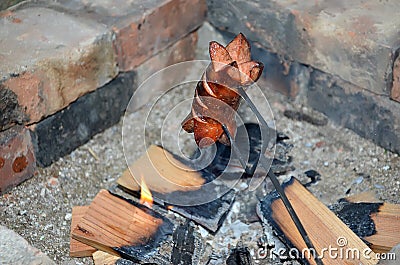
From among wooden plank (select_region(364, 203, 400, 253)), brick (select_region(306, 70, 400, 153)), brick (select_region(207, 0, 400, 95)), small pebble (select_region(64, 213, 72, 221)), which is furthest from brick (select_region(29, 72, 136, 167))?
wooden plank (select_region(364, 203, 400, 253))

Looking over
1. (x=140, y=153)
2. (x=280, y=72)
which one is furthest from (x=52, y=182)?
(x=280, y=72)

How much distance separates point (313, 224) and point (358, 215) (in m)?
0.23

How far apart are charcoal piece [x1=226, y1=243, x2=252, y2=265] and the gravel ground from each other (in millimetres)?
33

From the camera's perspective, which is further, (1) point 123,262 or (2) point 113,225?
(2) point 113,225

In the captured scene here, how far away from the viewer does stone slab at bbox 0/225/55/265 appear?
2154 mm

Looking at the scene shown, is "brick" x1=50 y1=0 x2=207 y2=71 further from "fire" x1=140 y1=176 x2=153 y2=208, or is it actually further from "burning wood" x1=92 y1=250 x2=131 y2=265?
"burning wood" x1=92 y1=250 x2=131 y2=265

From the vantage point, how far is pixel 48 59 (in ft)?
8.63

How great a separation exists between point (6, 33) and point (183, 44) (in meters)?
1.02

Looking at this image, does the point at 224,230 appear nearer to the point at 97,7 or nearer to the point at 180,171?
the point at 180,171

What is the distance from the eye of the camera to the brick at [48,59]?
258 centimetres

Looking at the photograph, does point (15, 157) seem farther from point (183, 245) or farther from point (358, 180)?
point (358, 180)

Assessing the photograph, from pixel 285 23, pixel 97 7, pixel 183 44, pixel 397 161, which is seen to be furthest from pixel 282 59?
pixel 97 7

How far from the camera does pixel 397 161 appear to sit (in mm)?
2883

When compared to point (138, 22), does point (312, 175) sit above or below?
below
